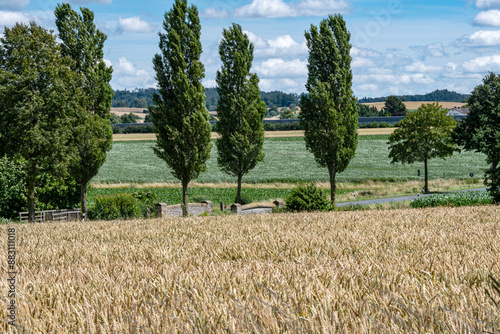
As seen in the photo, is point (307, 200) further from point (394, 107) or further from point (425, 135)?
point (394, 107)

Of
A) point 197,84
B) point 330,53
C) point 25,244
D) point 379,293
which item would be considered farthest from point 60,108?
point 379,293

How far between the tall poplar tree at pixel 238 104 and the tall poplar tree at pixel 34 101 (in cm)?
1668

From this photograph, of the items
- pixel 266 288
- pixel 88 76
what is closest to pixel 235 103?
pixel 88 76

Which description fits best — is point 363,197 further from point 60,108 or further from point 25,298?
point 25,298

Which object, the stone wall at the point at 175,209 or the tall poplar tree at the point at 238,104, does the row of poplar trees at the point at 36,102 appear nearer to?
the stone wall at the point at 175,209

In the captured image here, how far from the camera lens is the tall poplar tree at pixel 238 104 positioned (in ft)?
126

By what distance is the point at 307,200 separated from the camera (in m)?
24.1

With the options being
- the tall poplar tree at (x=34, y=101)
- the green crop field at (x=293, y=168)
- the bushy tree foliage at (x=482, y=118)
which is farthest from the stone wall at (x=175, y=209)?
the bushy tree foliage at (x=482, y=118)

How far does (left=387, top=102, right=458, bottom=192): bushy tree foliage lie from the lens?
165 feet

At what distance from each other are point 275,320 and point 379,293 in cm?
126

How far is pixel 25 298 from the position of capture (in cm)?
405

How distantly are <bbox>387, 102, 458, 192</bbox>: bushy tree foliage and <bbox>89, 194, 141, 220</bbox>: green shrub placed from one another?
31.4m

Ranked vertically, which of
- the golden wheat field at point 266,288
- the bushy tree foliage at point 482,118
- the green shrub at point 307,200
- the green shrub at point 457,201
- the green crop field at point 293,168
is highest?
the bushy tree foliage at point 482,118

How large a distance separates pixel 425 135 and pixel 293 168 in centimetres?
2261
